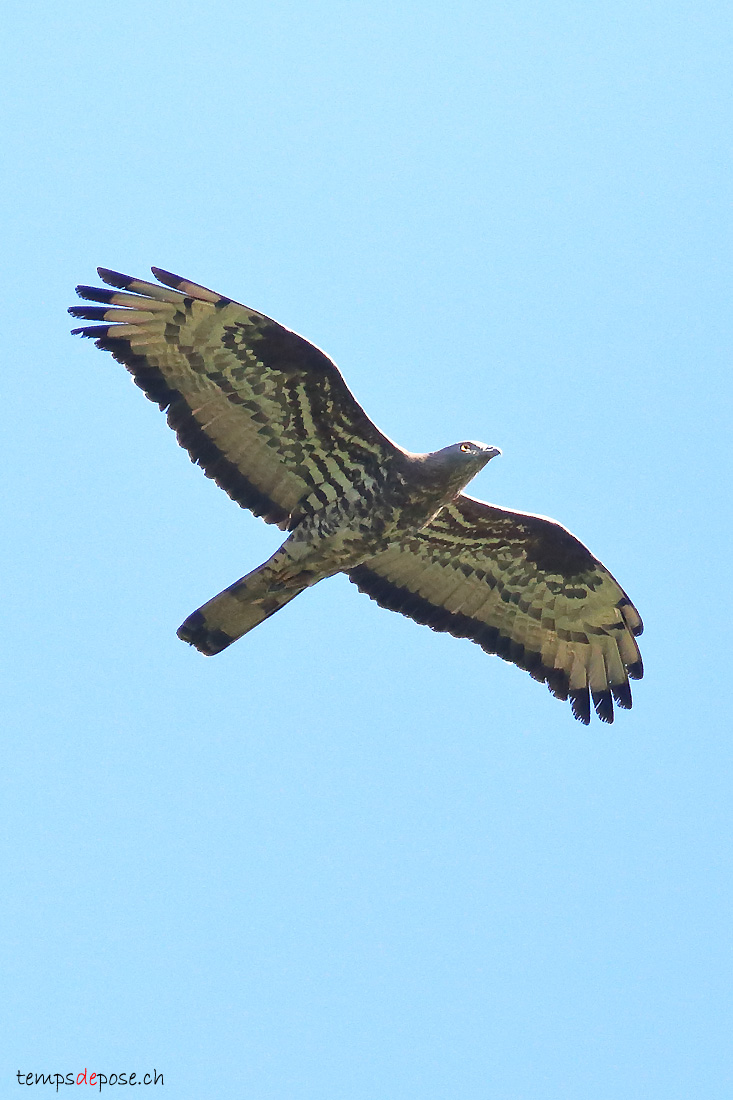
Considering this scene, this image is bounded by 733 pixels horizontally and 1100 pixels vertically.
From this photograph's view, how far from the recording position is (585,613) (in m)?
14.7

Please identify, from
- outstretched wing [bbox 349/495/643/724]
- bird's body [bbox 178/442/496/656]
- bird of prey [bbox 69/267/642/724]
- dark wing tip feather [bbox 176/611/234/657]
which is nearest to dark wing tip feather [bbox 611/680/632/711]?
outstretched wing [bbox 349/495/643/724]

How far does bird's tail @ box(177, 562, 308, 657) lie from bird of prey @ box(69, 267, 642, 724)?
0.4 inches

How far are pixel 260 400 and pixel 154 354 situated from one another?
0.89 metres

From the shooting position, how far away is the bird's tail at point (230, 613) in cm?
1311

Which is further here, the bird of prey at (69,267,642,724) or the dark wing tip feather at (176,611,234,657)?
the dark wing tip feather at (176,611,234,657)

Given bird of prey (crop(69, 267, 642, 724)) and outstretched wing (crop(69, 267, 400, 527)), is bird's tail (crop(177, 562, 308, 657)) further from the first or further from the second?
outstretched wing (crop(69, 267, 400, 527))

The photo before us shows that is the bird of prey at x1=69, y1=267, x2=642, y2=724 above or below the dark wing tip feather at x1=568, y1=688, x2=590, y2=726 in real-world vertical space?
above

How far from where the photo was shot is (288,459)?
44.1ft

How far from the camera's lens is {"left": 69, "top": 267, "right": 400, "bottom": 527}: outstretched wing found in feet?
42.2

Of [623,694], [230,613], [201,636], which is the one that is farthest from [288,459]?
[623,694]

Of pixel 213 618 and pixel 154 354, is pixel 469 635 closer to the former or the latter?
pixel 213 618

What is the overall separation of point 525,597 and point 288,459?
2.56 metres

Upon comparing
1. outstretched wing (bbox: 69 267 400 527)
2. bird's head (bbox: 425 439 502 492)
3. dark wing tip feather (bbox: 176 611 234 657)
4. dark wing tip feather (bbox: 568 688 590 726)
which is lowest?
dark wing tip feather (bbox: 176 611 234 657)

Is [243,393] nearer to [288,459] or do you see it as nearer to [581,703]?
[288,459]
